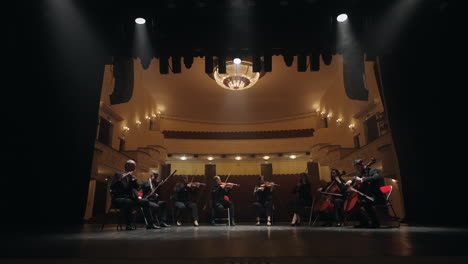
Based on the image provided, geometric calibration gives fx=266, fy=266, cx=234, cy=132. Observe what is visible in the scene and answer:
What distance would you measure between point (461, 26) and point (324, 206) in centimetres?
353

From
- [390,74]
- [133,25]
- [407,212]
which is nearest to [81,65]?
[133,25]

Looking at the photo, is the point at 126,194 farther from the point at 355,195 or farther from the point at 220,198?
the point at 355,195

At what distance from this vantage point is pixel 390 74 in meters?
3.77

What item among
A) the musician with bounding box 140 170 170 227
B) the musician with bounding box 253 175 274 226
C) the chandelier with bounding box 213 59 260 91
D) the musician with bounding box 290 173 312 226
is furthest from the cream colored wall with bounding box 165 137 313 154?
the musician with bounding box 140 170 170 227

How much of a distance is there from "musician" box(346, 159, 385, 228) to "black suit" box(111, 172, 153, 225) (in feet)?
11.3

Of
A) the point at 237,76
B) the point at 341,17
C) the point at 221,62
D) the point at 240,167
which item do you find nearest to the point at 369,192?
the point at 341,17

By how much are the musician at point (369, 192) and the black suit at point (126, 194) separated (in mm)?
3457

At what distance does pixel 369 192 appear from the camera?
423 cm

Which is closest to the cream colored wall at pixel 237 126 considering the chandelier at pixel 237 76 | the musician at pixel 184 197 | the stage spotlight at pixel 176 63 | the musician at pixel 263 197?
the chandelier at pixel 237 76

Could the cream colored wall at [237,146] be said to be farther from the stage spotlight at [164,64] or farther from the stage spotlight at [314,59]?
the stage spotlight at [314,59]

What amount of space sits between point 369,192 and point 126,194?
3.89 m

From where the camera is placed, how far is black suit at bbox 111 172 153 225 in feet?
13.7

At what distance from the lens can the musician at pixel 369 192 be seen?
4.08m

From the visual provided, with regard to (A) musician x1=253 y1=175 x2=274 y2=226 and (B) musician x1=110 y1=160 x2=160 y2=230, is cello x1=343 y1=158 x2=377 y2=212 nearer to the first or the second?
(A) musician x1=253 y1=175 x2=274 y2=226
